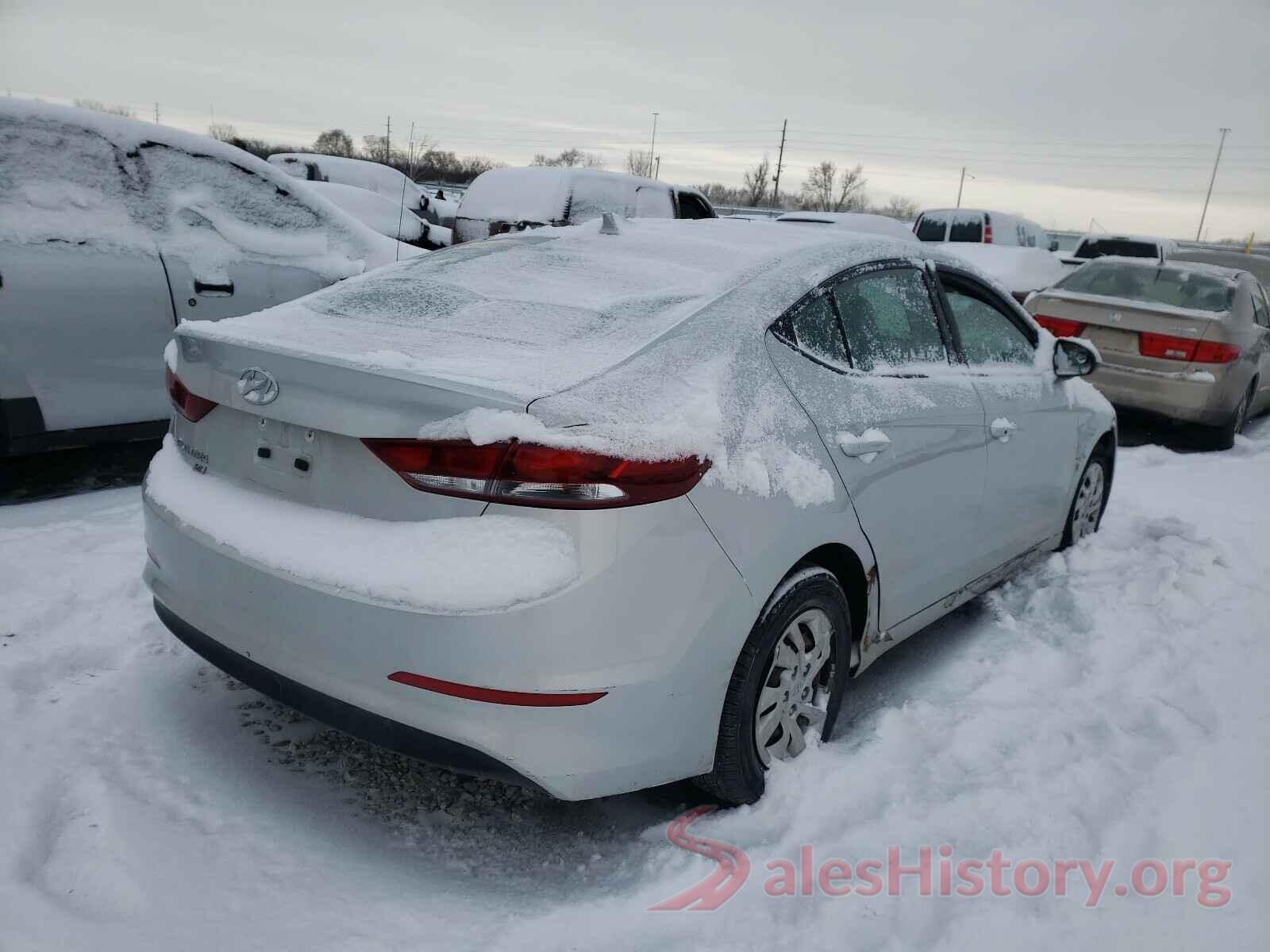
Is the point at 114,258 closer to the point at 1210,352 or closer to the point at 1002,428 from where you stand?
the point at 1002,428

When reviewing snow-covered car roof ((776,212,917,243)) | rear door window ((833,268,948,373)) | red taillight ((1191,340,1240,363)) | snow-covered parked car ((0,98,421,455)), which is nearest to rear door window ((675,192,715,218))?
snow-covered car roof ((776,212,917,243))

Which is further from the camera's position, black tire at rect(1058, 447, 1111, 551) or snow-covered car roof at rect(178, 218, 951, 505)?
black tire at rect(1058, 447, 1111, 551)

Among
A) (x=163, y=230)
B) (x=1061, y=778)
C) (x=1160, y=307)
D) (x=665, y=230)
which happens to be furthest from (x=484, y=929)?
(x=1160, y=307)

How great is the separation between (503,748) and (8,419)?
132 inches

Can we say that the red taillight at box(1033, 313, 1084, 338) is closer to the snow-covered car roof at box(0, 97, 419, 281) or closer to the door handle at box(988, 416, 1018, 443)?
the door handle at box(988, 416, 1018, 443)

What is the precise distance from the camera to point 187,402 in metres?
2.56

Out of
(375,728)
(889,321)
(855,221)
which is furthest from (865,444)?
(855,221)

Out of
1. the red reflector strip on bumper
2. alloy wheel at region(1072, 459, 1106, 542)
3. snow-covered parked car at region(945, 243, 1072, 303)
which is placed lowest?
alloy wheel at region(1072, 459, 1106, 542)

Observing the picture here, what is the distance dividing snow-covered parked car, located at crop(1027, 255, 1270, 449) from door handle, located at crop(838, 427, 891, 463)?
528cm

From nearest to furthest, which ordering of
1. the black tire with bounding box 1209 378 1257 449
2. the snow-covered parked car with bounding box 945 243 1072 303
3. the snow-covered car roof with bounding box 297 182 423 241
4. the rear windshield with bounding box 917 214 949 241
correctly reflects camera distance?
1. the black tire with bounding box 1209 378 1257 449
2. the snow-covered car roof with bounding box 297 182 423 241
3. the snow-covered parked car with bounding box 945 243 1072 303
4. the rear windshield with bounding box 917 214 949 241

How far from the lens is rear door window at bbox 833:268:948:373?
9.63 feet

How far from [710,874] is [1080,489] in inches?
125

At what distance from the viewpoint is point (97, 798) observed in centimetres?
235

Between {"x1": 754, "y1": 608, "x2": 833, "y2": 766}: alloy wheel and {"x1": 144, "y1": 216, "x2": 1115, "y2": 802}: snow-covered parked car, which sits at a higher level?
{"x1": 144, "y1": 216, "x2": 1115, "y2": 802}: snow-covered parked car
